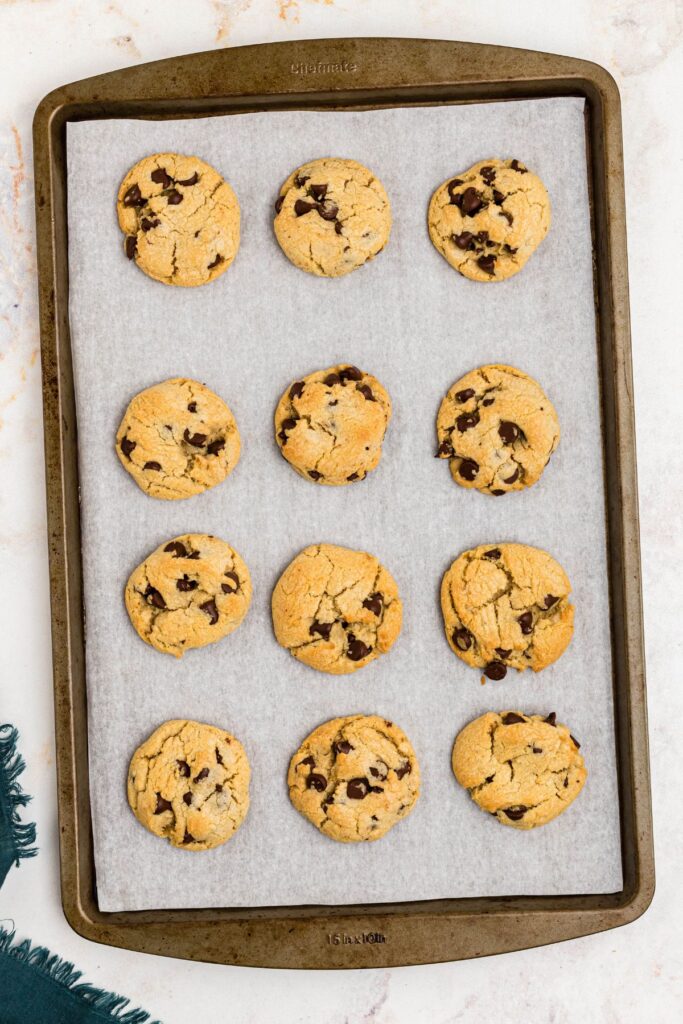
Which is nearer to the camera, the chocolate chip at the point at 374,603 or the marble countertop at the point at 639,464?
the chocolate chip at the point at 374,603

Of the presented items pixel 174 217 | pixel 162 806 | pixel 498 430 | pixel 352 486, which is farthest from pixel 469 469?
pixel 162 806

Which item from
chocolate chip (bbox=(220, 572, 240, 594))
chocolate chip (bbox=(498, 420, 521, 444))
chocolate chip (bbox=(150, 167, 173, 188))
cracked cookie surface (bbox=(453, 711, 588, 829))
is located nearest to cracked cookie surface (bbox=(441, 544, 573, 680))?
cracked cookie surface (bbox=(453, 711, 588, 829))

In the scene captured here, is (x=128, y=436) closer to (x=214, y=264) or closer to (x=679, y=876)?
(x=214, y=264)

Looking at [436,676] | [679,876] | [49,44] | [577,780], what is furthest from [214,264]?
[679,876]

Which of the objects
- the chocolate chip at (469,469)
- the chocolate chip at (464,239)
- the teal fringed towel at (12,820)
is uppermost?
the chocolate chip at (464,239)

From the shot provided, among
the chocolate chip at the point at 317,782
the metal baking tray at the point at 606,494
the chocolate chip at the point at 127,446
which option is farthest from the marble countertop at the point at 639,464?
the chocolate chip at the point at 317,782

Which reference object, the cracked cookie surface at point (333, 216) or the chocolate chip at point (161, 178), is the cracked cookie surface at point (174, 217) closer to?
the chocolate chip at point (161, 178)
